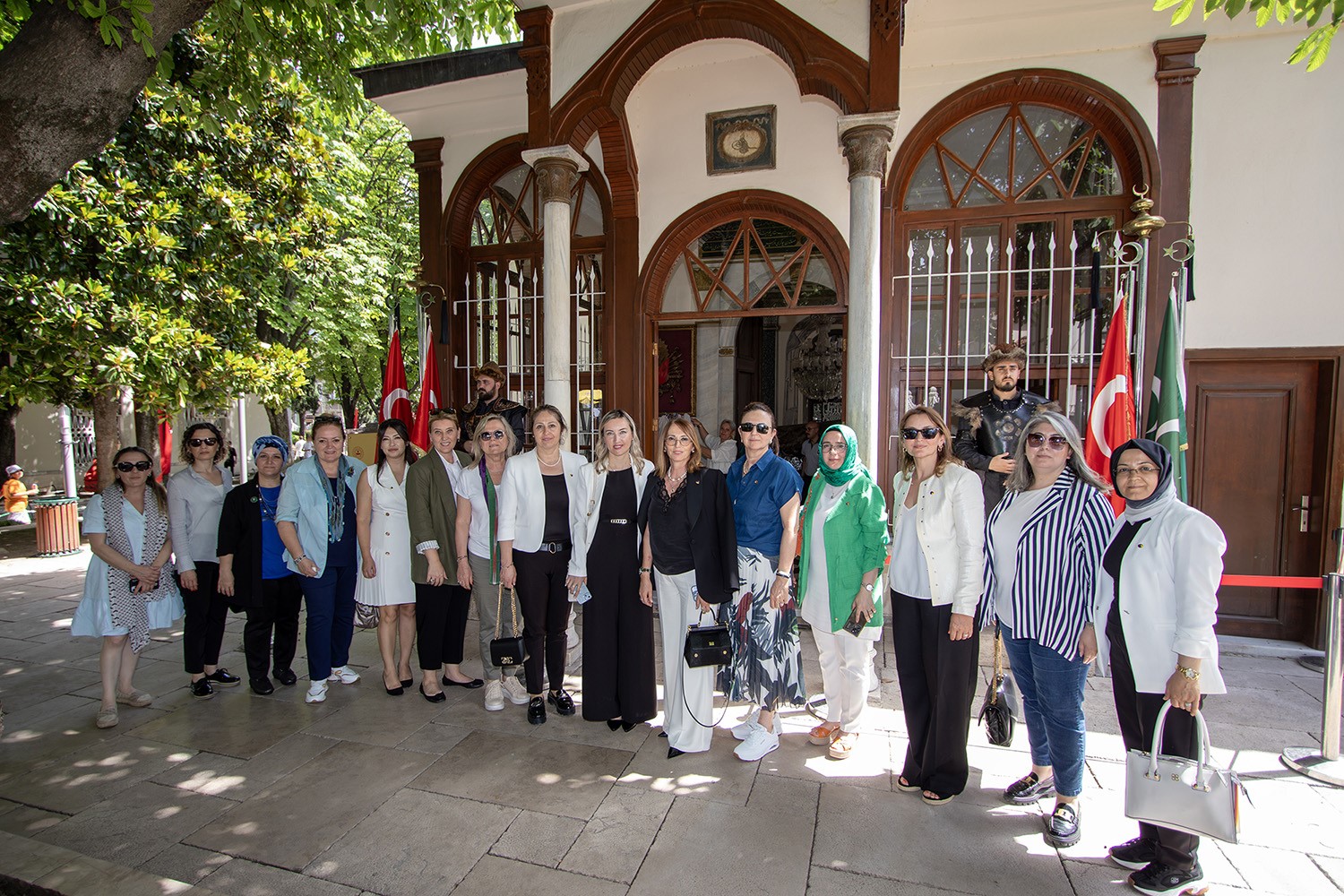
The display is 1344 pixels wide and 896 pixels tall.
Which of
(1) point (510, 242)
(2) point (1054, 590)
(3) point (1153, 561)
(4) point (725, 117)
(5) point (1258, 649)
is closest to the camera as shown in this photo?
(3) point (1153, 561)

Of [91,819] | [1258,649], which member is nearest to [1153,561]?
[1258,649]

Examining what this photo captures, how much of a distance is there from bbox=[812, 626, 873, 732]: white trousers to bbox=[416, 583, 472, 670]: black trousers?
248cm

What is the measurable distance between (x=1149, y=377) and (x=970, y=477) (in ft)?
12.3

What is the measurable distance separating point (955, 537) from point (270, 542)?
4.35 metres

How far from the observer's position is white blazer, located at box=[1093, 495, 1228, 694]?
99.5 inches

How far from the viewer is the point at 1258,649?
18.4 feet

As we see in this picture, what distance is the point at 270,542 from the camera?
4.67 meters

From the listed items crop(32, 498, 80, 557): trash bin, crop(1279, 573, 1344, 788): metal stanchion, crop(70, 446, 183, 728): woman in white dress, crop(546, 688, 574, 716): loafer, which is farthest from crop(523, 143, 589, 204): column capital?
crop(32, 498, 80, 557): trash bin

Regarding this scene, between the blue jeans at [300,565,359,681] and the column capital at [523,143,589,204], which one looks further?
the column capital at [523,143,589,204]

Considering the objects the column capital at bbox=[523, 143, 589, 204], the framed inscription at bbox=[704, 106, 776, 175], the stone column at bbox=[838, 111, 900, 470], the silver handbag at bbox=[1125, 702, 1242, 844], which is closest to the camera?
the silver handbag at bbox=[1125, 702, 1242, 844]

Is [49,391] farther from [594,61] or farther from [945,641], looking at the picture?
[945,641]

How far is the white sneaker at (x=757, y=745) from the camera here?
3754 millimetres

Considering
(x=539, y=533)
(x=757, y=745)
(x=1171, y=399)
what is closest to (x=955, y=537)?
(x=757, y=745)

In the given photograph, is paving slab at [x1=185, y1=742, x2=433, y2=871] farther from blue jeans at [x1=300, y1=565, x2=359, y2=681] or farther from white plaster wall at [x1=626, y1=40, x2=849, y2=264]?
white plaster wall at [x1=626, y1=40, x2=849, y2=264]
